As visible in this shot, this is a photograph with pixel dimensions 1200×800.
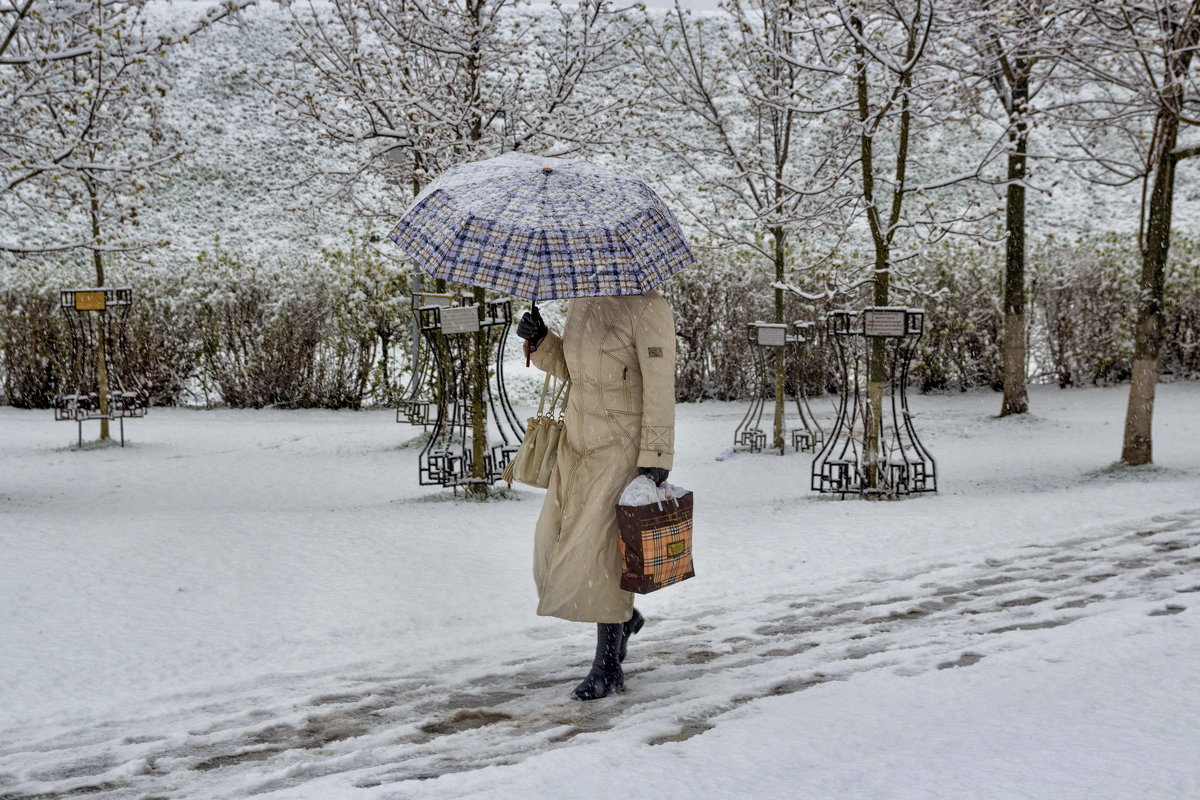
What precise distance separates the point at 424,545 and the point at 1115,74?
6708 mm

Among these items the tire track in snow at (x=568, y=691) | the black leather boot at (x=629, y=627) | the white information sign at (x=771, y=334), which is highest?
the white information sign at (x=771, y=334)

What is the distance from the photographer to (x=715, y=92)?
1120 centimetres

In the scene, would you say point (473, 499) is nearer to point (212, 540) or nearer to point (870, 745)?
point (212, 540)

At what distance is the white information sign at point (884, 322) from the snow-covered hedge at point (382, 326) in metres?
6.69

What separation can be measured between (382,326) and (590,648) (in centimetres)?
1036

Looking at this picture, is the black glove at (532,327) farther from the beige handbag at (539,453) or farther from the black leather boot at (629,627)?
the black leather boot at (629,627)

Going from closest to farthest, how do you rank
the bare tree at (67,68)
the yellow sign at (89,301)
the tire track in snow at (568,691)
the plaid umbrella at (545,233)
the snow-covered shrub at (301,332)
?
the tire track in snow at (568,691) < the plaid umbrella at (545,233) < the bare tree at (67,68) < the yellow sign at (89,301) < the snow-covered shrub at (301,332)

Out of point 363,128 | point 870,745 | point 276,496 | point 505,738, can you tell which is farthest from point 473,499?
point 870,745

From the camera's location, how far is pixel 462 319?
7441mm

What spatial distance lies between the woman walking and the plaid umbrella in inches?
9.1

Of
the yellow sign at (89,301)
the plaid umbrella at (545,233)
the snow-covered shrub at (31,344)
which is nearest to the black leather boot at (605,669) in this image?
the plaid umbrella at (545,233)

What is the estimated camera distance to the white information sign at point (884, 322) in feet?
24.4

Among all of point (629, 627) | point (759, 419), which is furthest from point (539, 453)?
point (759, 419)

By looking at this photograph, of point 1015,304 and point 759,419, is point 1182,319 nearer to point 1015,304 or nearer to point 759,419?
point 1015,304
